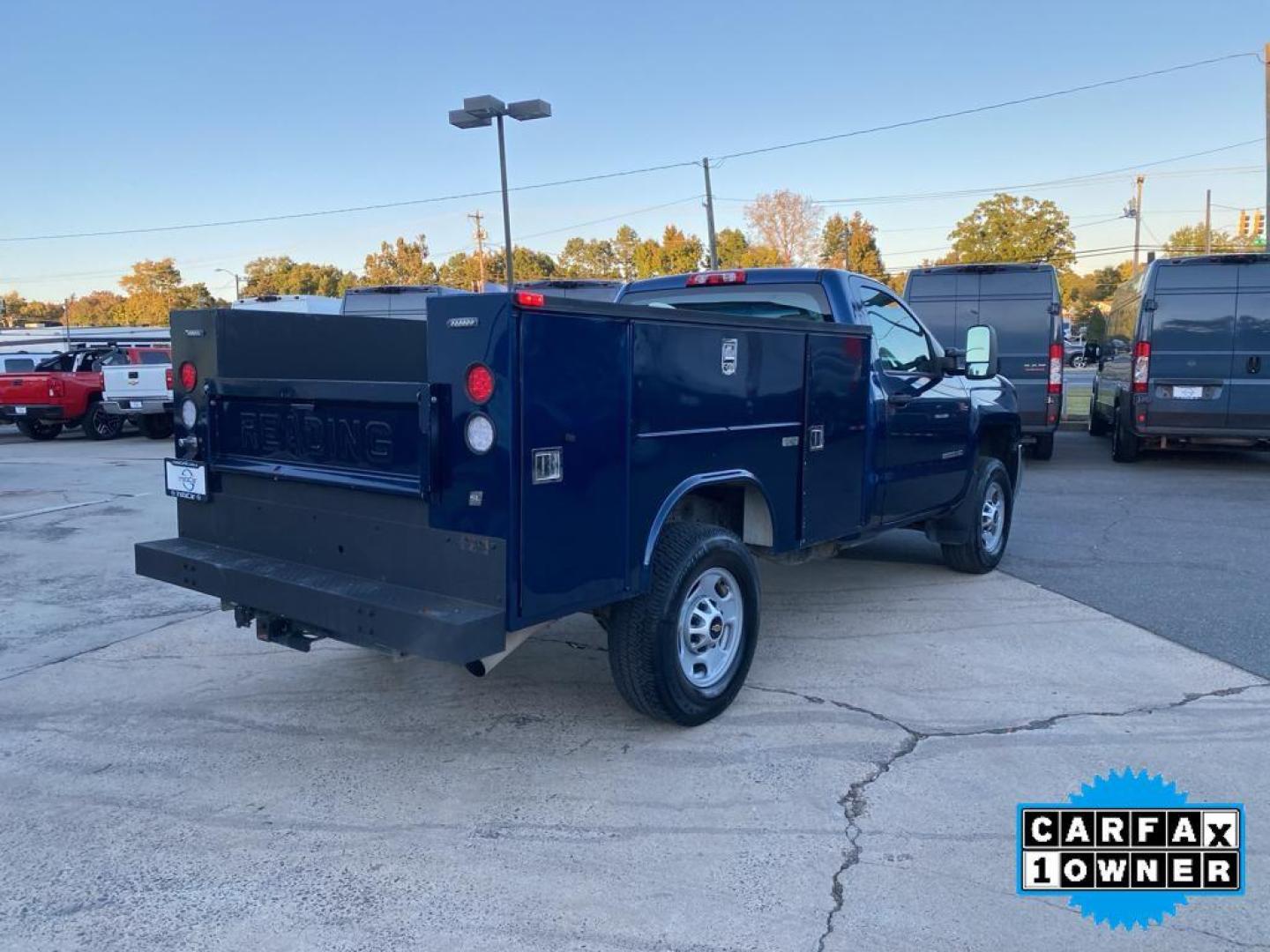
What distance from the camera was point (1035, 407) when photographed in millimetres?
13359

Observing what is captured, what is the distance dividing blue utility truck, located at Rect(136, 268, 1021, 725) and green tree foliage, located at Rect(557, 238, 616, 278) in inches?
2403

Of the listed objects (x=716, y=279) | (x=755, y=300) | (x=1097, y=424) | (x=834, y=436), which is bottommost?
(x=1097, y=424)

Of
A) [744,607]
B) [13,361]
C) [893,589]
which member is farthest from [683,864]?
[13,361]

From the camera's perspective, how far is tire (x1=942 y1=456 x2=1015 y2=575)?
730cm

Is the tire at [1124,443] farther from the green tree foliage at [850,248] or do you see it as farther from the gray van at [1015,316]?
the green tree foliage at [850,248]

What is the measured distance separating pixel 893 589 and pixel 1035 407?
7289 mm

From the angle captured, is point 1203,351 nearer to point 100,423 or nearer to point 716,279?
point 716,279

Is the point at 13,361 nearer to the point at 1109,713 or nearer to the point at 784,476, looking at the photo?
the point at 784,476

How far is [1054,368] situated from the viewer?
512 inches

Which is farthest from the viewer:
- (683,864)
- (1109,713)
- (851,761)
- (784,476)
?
(784,476)

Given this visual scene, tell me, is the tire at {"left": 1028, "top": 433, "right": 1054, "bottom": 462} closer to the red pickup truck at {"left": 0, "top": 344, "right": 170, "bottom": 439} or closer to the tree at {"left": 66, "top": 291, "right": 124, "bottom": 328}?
the red pickup truck at {"left": 0, "top": 344, "right": 170, "bottom": 439}

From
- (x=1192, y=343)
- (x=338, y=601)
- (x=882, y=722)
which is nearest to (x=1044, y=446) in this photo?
(x=1192, y=343)

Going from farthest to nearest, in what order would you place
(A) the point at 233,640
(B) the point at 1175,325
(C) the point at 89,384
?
1. (C) the point at 89,384
2. (B) the point at 1175,325
3. (A) the point at 233,640

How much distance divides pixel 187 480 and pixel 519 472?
204 centimetres
